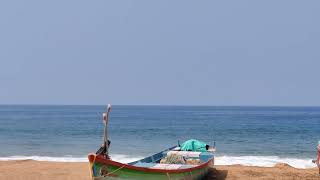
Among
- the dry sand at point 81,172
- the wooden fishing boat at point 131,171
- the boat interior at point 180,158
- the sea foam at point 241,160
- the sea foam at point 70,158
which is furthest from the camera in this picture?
the sea foam at point 70,158

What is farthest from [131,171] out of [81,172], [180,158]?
[81,172]

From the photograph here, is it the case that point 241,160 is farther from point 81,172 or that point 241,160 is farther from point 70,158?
point 81,172

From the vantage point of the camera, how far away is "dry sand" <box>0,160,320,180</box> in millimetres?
20453

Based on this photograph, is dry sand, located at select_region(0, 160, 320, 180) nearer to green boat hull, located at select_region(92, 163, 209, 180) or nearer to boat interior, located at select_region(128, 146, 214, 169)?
boat interior, located at select_region(128, 146, 214, 169)

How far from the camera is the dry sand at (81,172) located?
20453mm

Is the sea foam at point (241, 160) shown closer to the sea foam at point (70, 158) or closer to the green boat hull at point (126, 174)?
the sea foam at point (70, 158)

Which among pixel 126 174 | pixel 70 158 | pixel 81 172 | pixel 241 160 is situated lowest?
pixel 241 160

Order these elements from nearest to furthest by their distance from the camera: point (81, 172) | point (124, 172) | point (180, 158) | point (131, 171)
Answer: point (124, 172), point (131, 171), point (180, 158), point (81, 172)

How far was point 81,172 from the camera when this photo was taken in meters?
21.8

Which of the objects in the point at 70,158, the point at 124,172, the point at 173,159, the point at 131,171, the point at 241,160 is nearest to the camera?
the point at 124,172

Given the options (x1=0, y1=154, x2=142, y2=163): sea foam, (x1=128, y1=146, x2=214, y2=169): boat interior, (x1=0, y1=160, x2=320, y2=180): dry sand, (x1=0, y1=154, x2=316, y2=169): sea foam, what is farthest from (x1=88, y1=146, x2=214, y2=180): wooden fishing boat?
(x1=0, y1=154, x2=142, y2=163): sea foam

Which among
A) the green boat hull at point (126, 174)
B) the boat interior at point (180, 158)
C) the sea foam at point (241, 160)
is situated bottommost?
the sea foam at point (241, 160)

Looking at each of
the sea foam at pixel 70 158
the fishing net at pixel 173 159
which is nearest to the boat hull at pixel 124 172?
the fishing net at pixel 173 159

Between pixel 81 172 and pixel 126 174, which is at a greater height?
pixel 126 174
